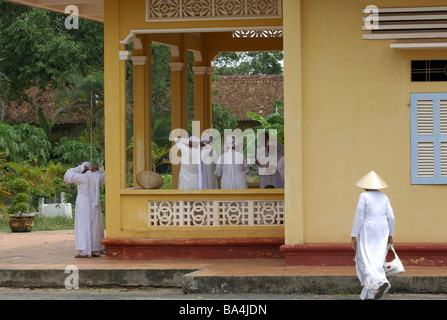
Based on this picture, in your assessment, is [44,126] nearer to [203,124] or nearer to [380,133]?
[203,124]

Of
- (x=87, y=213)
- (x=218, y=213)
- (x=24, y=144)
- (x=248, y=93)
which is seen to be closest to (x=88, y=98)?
(x=24, y=144)

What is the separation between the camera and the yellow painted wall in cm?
1066

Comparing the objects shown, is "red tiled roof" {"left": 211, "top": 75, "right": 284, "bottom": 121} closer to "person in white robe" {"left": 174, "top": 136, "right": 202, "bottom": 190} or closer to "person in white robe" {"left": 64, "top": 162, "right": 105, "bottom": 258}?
"person in white robe" {"left": 174, "top": 136, "right": 202, "bottom": 190}

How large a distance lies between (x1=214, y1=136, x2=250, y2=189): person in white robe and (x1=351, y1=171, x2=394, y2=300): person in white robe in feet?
12.9

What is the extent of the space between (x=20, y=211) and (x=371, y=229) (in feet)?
38.0

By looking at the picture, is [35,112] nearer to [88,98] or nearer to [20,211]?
[88,98]

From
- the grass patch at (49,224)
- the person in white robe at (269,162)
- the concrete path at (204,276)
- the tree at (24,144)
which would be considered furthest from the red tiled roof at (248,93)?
the concrete path at (204,276)

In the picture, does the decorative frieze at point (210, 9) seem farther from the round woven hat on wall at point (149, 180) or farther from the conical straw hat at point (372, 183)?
the conical straw hat at point (372, 183)

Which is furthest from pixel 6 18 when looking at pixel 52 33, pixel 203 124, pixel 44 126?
pixel 203 124

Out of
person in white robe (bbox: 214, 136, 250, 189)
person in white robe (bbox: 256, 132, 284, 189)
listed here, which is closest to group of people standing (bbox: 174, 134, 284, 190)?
person in white robe (bbox: 214, 136, 250, 189)

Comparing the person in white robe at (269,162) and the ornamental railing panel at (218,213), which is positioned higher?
the person in white robe at (269,162)

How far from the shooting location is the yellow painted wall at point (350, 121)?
1066cm

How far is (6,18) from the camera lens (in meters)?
32.1

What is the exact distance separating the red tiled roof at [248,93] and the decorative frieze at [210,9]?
882 inches
